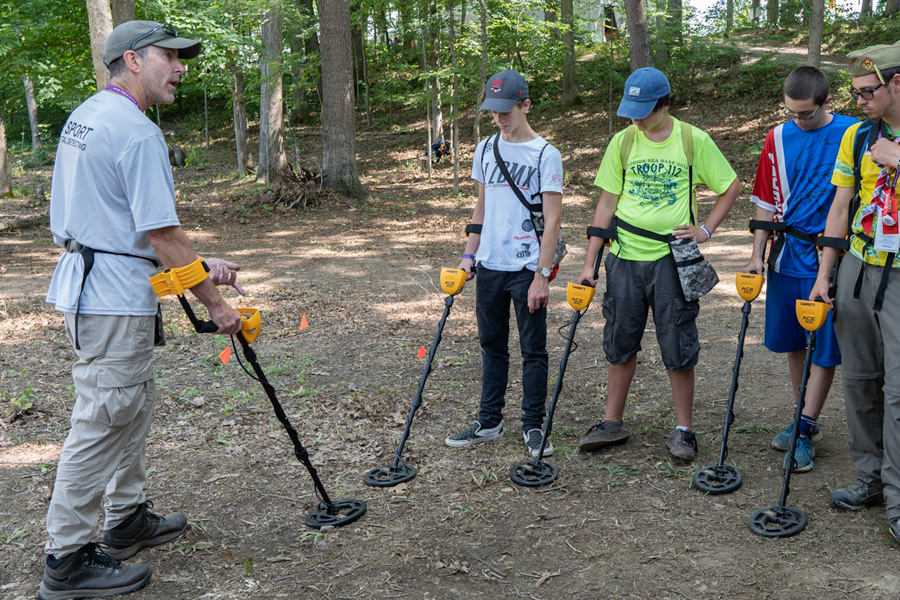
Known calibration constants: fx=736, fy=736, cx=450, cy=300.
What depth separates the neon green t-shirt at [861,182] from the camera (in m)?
3.30

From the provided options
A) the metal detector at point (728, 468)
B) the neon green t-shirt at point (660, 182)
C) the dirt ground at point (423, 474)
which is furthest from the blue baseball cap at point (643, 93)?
the dirt ground at point (423, 474)

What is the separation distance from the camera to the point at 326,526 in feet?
11.6

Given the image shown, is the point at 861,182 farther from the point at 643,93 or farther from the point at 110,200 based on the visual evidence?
the point at 110,200

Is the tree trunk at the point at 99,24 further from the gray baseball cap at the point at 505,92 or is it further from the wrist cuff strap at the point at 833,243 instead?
the wrist cuff strap at the point at 833,243

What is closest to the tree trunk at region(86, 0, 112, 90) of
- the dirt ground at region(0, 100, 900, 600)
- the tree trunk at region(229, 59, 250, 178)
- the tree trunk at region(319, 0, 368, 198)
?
the dirt ground at region(0, 100, 900, 600)

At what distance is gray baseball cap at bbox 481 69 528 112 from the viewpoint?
156 inches

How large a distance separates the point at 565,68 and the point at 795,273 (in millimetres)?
19166

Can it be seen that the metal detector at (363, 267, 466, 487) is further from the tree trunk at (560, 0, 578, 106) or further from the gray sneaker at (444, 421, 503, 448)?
the tree trunk at (560, 0, 578, 106)

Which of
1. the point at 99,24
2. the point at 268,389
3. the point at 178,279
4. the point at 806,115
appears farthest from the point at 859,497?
the point at 99,24

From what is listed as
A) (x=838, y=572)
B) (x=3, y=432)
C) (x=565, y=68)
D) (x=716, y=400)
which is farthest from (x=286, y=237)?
(x=565, y=68)

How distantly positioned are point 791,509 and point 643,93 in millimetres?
2158

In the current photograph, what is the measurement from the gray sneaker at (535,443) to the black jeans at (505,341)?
0.04m

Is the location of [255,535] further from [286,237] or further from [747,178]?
[747,178]

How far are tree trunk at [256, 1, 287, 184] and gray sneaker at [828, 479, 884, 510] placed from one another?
13.9 metres
